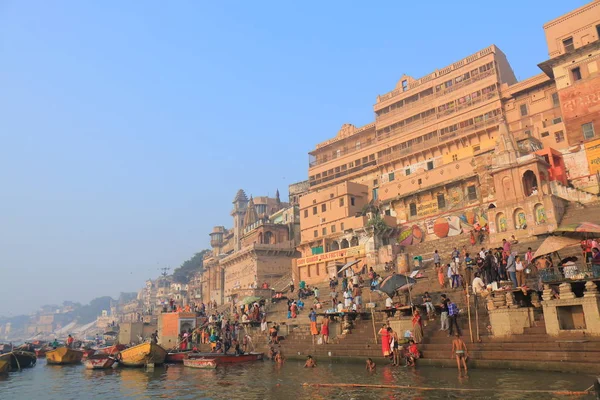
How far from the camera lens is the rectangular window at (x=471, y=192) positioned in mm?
33716

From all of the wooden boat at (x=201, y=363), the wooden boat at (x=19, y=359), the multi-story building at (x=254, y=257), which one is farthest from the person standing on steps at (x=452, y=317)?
the multi-story building at (x=254, y=257)

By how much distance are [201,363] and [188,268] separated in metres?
100.0

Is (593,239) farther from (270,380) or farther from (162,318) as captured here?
(162,318)

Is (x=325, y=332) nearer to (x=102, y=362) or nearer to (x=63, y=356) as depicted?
(x=102, y=362)

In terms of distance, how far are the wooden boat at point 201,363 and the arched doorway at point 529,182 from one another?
64.6 feet

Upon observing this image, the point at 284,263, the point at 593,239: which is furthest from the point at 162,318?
the point at 593,239

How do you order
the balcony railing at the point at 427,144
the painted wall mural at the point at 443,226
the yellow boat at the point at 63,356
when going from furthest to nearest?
1. the balcony railing at the point at 427,144
2. the painted wall mural at the point at 443,226
3. the yellow boat at the point at 63,356

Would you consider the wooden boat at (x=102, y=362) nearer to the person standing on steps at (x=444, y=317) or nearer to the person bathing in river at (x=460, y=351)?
the person standing on steps at (x=444, y=317)

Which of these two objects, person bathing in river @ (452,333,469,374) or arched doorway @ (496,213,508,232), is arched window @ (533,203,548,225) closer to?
arched doorway @ (496,213,508,232)

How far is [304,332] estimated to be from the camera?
2131cm

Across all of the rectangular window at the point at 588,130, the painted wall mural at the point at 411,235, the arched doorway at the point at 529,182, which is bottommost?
the painted wall mural at the point at 411,235

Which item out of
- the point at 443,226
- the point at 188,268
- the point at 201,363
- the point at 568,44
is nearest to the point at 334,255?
the point at 443,226

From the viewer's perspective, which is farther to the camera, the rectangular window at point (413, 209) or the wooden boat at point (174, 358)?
the rectangular window at point (413, 209)

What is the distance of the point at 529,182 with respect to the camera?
2733 centimetres
